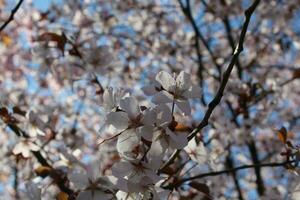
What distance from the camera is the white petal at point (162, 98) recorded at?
1.31 meters

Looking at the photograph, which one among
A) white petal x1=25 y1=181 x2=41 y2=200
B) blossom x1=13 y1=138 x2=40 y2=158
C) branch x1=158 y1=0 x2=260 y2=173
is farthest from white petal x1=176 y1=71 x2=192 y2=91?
blossom x1=13 y1=138 x2=40 y2=158

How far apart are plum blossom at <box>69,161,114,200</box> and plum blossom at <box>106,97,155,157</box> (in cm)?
14

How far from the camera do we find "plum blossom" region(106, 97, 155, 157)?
1269 millimetres

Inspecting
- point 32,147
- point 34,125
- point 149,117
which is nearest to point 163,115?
point 149,117

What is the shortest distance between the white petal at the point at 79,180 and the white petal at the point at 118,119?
0.23 metres

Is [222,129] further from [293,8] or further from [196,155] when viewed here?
[293,8]

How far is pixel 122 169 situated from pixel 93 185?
0.16 metres

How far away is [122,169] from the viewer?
130cm

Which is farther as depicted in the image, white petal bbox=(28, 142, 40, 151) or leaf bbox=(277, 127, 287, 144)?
white petal bbox=(28, 142, 40, 151)

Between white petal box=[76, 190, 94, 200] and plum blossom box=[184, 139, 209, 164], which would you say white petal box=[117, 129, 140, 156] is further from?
plum blossom box=[184, 139, 209, 164]

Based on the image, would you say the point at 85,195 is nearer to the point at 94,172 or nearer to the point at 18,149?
the point at 94,172

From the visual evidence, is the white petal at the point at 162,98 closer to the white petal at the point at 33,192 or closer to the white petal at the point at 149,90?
the white petal at the point at 149,90

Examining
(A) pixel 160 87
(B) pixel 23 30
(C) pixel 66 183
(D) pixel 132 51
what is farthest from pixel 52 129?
(B) pixel 23 30

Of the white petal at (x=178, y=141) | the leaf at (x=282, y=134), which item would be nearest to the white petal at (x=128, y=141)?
the white petal at (x=178, y=141)
